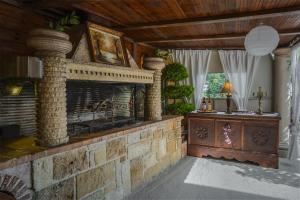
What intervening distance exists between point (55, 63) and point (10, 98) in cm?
64

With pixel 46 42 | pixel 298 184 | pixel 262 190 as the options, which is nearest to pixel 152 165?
pixel 262 190

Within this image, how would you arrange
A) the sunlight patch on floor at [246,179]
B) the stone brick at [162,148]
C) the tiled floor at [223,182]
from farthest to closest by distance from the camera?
the stone brick at [162,148], the sunlight patch on floor at [246,179], the tiled floor at [223,182]

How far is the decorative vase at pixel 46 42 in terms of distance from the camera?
1967 millimetres

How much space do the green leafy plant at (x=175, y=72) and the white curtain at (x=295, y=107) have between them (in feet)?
6.57

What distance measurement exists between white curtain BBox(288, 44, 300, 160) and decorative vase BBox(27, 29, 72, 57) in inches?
154

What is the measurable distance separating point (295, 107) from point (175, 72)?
7.62 ft

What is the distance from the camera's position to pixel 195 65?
5.23 meters

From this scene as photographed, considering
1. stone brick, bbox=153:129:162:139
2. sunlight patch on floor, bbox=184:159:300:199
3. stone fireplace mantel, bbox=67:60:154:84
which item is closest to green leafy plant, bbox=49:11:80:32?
stone fireplace mantel, bbox=67:60:154:84

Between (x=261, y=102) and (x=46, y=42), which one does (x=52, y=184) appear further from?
(x=261, y=102)

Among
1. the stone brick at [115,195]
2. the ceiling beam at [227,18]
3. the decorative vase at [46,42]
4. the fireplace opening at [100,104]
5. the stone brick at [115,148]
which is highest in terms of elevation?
the ceiling beam at [227,18]

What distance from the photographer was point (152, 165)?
3549 mm

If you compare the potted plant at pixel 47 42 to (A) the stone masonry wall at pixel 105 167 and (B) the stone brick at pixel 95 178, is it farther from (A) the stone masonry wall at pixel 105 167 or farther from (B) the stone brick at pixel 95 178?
(B) the stone brick at pixel 95 178

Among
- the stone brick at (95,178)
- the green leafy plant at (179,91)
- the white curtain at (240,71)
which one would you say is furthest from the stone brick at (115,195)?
the white curtain at (240,71)

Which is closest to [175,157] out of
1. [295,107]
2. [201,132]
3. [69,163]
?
[201,132]
